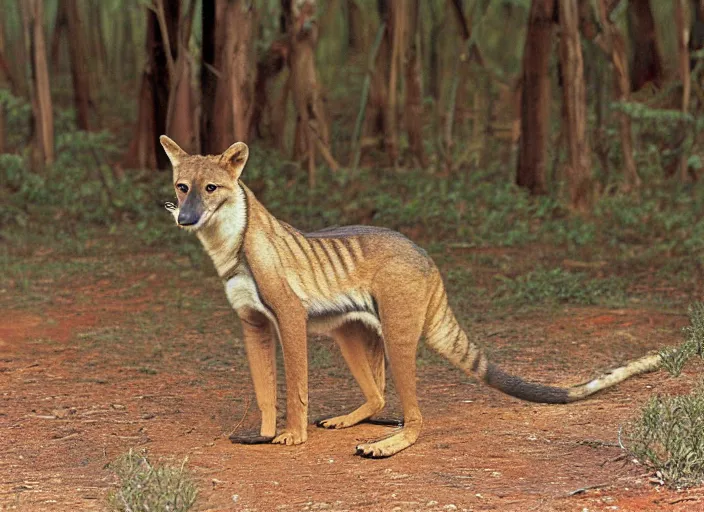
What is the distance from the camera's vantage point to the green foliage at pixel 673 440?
15.8 feet

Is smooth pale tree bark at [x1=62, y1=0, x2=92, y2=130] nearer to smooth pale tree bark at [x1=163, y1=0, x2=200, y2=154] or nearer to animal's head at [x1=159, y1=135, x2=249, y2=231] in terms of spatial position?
smooth pale tree bark at [x1=163, y1=0, x2=200, y2=154]

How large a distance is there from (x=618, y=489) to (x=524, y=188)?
896 cm

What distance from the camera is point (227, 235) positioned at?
573 cm

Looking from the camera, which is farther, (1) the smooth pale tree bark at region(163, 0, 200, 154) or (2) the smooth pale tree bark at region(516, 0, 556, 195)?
(2) the smooth pale tree bark at region(516, 0, 556, 195)

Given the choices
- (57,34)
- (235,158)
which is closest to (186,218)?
(235,158)

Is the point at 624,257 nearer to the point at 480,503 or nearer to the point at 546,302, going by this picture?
the point at 546,302

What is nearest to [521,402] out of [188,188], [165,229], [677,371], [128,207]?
[677,371]

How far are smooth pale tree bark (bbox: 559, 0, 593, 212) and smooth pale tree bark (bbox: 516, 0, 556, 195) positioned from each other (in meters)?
0.76

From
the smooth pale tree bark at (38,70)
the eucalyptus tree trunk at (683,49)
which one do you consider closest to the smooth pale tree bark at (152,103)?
the smooth pale tree bark at (38,70)

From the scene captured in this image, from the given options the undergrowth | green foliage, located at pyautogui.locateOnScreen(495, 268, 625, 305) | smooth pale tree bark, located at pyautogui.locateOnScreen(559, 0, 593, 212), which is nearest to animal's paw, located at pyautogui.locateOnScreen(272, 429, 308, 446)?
the undergrowth

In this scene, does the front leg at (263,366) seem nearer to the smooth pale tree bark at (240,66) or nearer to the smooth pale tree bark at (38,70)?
the smooth pale tree bark at (240,66)

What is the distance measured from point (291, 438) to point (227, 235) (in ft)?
3.62

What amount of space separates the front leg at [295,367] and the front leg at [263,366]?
0.35 feet

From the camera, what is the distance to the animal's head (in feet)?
18.3
